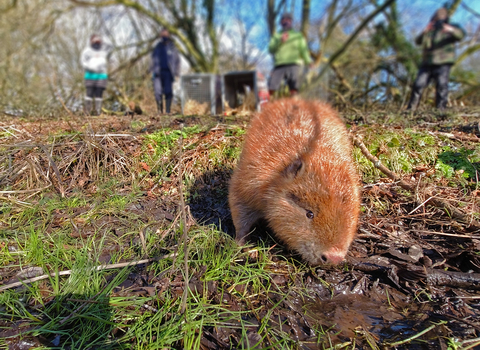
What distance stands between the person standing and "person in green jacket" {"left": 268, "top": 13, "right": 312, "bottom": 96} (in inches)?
194

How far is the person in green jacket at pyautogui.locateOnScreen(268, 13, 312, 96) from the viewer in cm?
873

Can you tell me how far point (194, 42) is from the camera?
15.8 metres

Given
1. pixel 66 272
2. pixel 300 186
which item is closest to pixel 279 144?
pixel 300 186

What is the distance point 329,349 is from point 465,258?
1697mm

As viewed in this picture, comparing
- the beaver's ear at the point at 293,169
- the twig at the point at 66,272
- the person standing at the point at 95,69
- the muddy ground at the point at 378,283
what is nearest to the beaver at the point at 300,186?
the beaver's ear at the point at 293,169

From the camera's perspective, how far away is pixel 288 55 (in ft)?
28.8

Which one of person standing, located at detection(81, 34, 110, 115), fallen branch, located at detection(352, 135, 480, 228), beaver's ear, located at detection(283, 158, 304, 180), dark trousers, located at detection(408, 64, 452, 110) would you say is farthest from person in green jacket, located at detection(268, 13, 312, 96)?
beaver's ear, located at detection(283, 158, 304, 180)

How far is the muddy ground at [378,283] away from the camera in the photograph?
6.19 feet

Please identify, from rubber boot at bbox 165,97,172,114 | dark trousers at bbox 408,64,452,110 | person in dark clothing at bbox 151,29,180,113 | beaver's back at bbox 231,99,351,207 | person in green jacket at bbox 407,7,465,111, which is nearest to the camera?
beaver's back at bbox 231,99,351,207

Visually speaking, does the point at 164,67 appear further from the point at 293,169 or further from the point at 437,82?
the point at 293,169

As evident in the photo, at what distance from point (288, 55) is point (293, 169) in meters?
7.27

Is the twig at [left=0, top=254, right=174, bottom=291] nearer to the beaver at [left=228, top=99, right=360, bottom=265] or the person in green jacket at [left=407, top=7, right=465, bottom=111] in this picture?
the beaver at [left=228, top=99, right=360, bottom=265]

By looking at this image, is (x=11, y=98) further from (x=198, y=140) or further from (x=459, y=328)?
(x=459, y=328)

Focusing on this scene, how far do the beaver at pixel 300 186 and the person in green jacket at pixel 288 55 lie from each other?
6.06 meters
